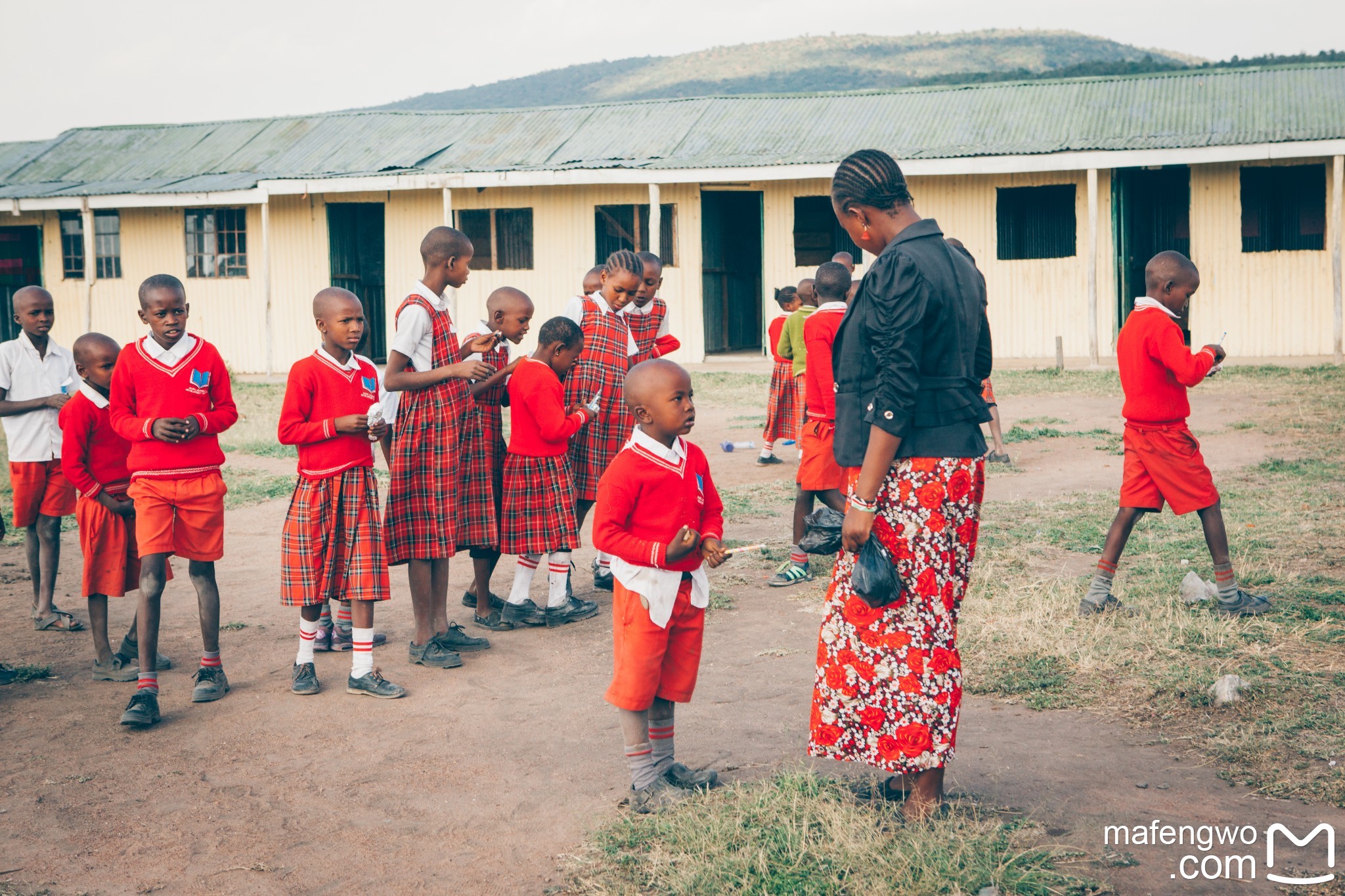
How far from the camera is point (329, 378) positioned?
15.2 ft

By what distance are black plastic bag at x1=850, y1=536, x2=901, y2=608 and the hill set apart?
199 feet

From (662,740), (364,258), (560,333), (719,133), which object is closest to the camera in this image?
(662,740)

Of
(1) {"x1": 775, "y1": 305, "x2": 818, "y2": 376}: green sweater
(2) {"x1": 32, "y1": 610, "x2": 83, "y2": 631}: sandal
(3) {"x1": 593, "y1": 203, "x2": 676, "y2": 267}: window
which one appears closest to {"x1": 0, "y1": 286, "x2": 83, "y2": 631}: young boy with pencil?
(2) {"x1": 32, "y1": 610, "x2": 83, "y2": 631}: sandal

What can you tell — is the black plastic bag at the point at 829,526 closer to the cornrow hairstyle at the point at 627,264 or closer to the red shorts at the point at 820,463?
the red shorts at the point at 820,463

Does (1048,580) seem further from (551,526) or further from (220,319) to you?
(220,319)

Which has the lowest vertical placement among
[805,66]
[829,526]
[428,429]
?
[829,526]

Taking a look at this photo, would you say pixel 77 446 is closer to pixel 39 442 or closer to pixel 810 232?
pixel 39 442

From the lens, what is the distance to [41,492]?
5.82 m

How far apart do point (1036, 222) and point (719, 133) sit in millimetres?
5136

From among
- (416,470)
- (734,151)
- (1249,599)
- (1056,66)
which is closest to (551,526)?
(416,470)

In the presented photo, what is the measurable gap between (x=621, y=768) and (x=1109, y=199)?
49.4 feet

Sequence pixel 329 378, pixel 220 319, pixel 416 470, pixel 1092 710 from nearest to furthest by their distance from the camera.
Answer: pixel 1092 710 → pixel 329 378 → pixel 416 470 → pixel 220 319

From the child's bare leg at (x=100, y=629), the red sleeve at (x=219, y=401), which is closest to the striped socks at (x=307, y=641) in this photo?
the red sleeve at (x=219, y=401)

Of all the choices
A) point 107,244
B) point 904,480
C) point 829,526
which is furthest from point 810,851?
point 107,244
